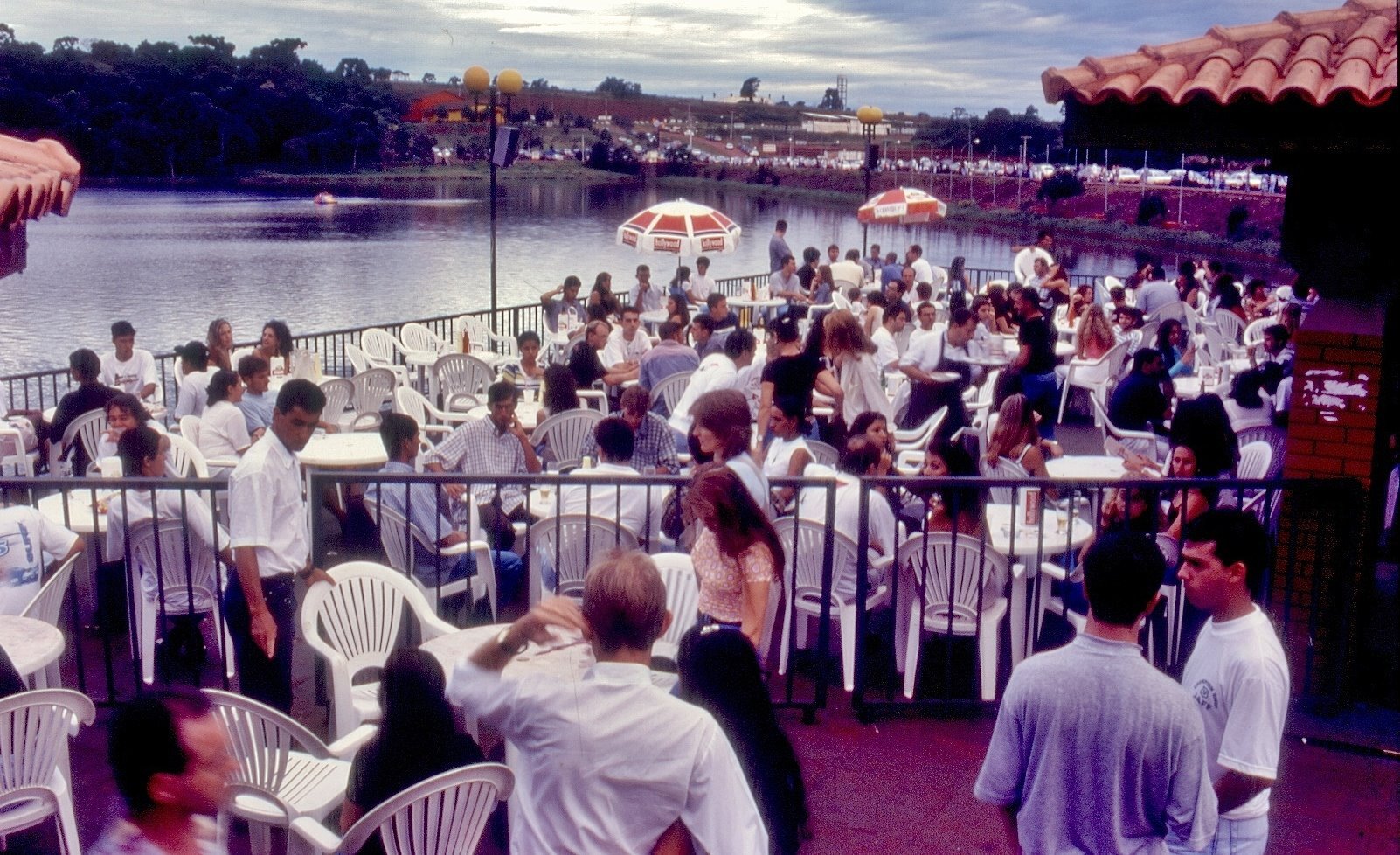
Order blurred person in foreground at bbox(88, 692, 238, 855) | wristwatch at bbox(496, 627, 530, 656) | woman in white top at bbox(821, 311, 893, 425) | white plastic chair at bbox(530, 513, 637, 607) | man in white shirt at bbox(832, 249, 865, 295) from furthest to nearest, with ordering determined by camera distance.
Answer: man in white shirt at bbox(832, 249, 865, 295) < woman in white top at bbox(821, 311, 893, 425) < white plastic chair at bbox(530, 513, 637, 607) < wristwatch at bbox(496, 627, 530, 656) < blurred person in foreground at bbox(88, 692, 238, 855)

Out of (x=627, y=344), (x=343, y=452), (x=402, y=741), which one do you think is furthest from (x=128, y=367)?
(x=402, y=741)

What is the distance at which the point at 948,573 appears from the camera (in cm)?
529

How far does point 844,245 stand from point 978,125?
102m

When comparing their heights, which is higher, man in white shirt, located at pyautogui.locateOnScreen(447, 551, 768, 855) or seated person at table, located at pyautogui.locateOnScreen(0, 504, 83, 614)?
man in white shirt, located at pyautogui.locateOnScreen(447, 551, 768, 855)

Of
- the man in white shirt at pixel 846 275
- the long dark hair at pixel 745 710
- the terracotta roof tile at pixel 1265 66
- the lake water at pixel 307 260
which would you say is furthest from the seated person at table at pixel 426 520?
the lake water at pixel 307 260

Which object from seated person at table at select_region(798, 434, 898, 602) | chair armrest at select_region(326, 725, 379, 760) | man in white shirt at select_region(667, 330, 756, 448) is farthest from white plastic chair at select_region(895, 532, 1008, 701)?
man in white shirt at select_region(667, 330, 756, 448)

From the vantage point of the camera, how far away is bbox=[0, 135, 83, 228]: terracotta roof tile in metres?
2.83

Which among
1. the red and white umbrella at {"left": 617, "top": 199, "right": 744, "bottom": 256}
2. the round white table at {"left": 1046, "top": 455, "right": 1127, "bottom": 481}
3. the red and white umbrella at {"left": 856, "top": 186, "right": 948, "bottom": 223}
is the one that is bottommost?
the round white table at {"left": 1046, "top": 455, "right": 1127, "bottom": 481}

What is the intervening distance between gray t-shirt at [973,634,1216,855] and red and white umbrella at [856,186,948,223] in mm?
16709

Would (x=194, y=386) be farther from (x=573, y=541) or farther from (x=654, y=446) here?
(x=573, y=541)

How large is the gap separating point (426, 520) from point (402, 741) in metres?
2.91

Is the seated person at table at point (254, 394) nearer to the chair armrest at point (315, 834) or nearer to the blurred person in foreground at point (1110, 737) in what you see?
the chair armrest at point (315, 834)

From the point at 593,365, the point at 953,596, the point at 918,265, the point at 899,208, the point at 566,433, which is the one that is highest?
the point at 899,208

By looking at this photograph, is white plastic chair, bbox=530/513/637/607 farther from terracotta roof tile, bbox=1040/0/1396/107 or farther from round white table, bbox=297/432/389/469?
terracotta roof tile, bbox=1040/0/1396/107
